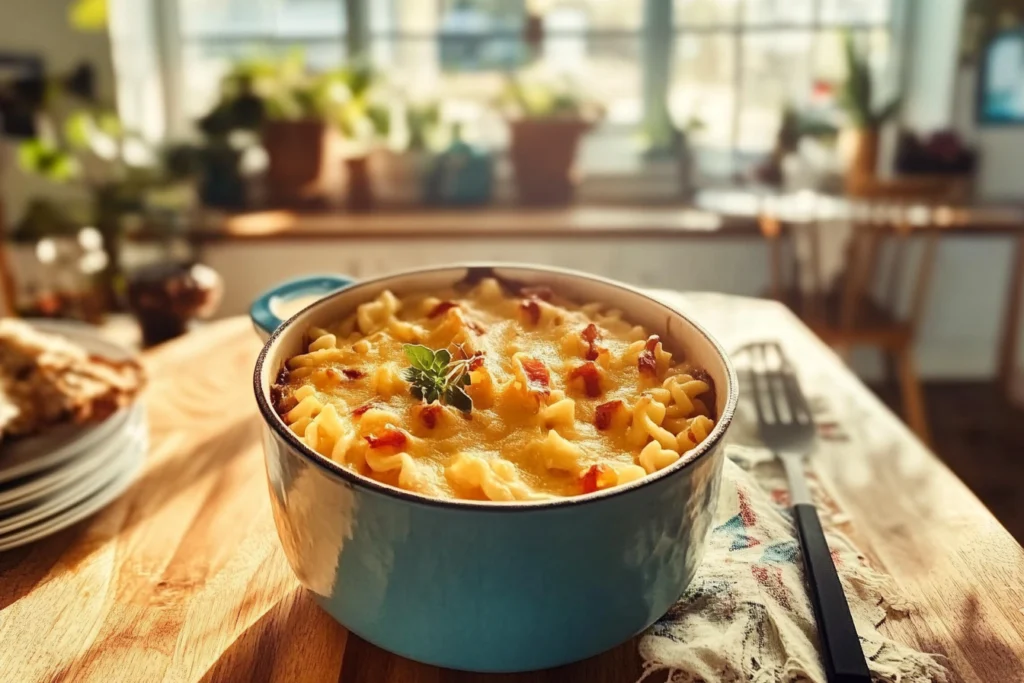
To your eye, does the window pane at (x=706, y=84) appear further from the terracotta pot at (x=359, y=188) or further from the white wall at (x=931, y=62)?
the terracotta pot at (x=359, y=188)

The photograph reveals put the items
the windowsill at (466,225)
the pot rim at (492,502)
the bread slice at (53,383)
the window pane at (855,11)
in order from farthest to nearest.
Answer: the window pane at (855,11) → the windowsill at (466,225) → the bread slice at (53,383) → the pot rim at (492,502)

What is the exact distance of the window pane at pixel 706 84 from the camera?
122 inches

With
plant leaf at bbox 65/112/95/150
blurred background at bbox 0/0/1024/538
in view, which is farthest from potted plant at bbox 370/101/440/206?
plant leaf at bbox 65/112/95/150

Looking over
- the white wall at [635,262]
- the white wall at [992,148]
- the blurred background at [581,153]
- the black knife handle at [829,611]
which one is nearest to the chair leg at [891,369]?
the blurred background at [581,153]

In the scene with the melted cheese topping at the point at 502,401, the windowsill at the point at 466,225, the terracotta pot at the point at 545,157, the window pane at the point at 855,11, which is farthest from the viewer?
the window pane at the point at 855,11

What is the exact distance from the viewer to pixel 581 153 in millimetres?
3154

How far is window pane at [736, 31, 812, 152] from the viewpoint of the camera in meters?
3.09

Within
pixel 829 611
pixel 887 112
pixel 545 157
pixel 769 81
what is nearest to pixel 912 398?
pixel 887 112

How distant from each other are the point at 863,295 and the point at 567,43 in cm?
133

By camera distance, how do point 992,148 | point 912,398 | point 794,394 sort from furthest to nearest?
point 992,148 → point 912,398 → point 794,394

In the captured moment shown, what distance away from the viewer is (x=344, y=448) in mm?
614

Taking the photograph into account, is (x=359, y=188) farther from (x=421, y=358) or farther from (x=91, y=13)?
(x=421, y=358)

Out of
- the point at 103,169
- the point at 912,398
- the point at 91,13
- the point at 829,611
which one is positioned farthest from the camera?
the point at 103,169

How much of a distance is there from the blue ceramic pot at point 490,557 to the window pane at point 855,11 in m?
2.88
